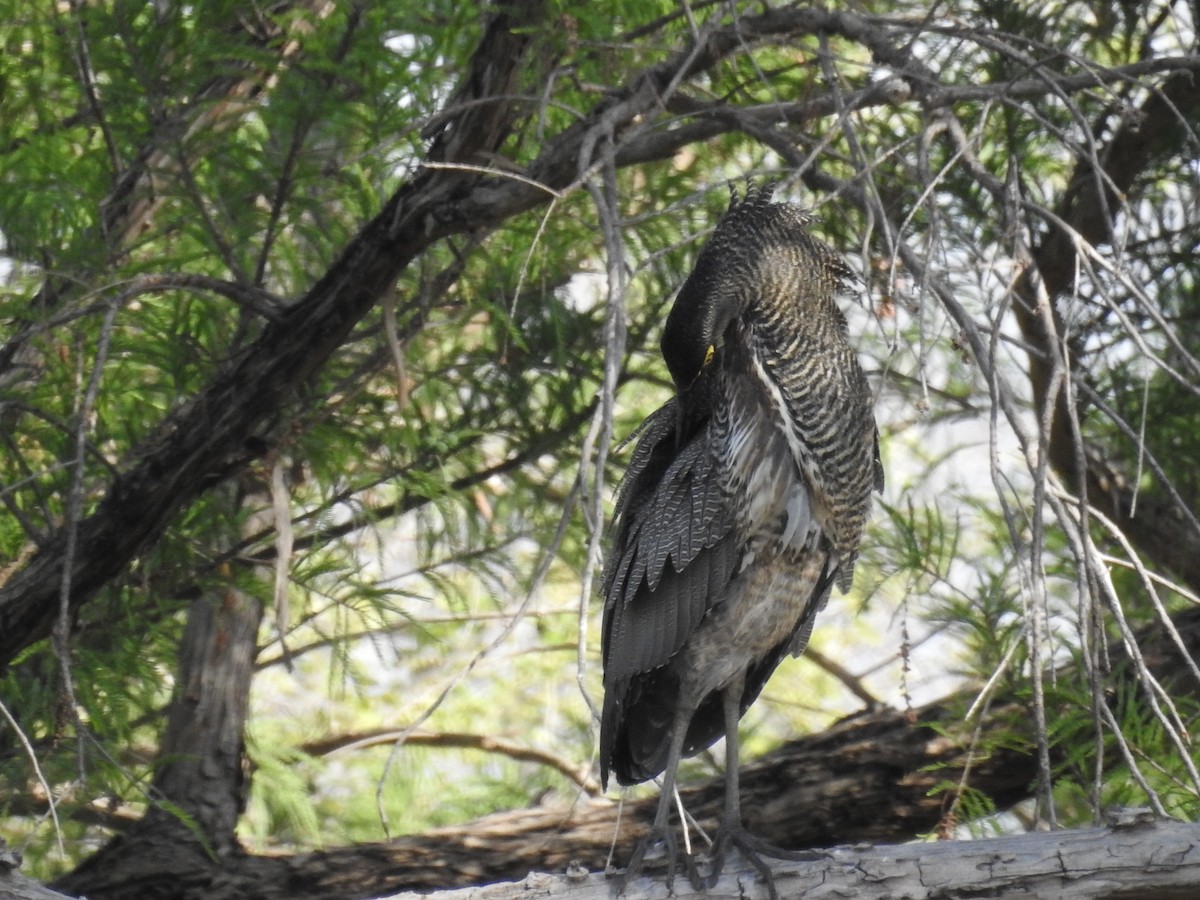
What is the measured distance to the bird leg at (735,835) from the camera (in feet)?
9.23

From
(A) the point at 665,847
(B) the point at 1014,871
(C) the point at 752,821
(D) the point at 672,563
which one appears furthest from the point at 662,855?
(C) the point at 752,821

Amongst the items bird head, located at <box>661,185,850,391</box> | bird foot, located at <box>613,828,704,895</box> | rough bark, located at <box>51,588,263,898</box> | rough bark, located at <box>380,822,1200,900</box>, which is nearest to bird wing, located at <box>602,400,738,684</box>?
bird head, located at <box>661,185,850,391</box>

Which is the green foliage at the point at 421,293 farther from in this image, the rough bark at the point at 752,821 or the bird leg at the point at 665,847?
the bird leg at the point at 665,847

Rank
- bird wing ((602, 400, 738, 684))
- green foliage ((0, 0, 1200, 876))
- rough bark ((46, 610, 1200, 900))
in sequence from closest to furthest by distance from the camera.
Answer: bird wing ((602, 400, 738, 684)), green foliage ((0, 0, 1200, 876)), rough bark ((46, 610, 1200, 900))

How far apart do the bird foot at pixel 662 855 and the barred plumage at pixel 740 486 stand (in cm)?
1

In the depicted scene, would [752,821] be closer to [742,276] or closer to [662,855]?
[662,855]

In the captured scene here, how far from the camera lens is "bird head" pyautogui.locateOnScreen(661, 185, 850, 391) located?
9.42 feet

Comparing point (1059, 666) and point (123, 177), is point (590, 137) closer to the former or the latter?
point (123, 177)

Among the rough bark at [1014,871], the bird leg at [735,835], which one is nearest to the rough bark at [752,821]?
the bird leg at [735,835]

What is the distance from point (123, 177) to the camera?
384 cm

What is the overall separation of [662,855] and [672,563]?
0.62 meters

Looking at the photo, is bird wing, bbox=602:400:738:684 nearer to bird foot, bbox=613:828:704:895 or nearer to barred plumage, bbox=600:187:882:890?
barred plumage, bbox=600:187:882:890

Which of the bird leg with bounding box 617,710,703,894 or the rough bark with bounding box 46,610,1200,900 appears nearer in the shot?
the bird leg with bounding box 617,710,703,894

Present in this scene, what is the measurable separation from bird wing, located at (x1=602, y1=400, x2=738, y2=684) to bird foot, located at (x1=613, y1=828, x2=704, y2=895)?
0.38 meters
